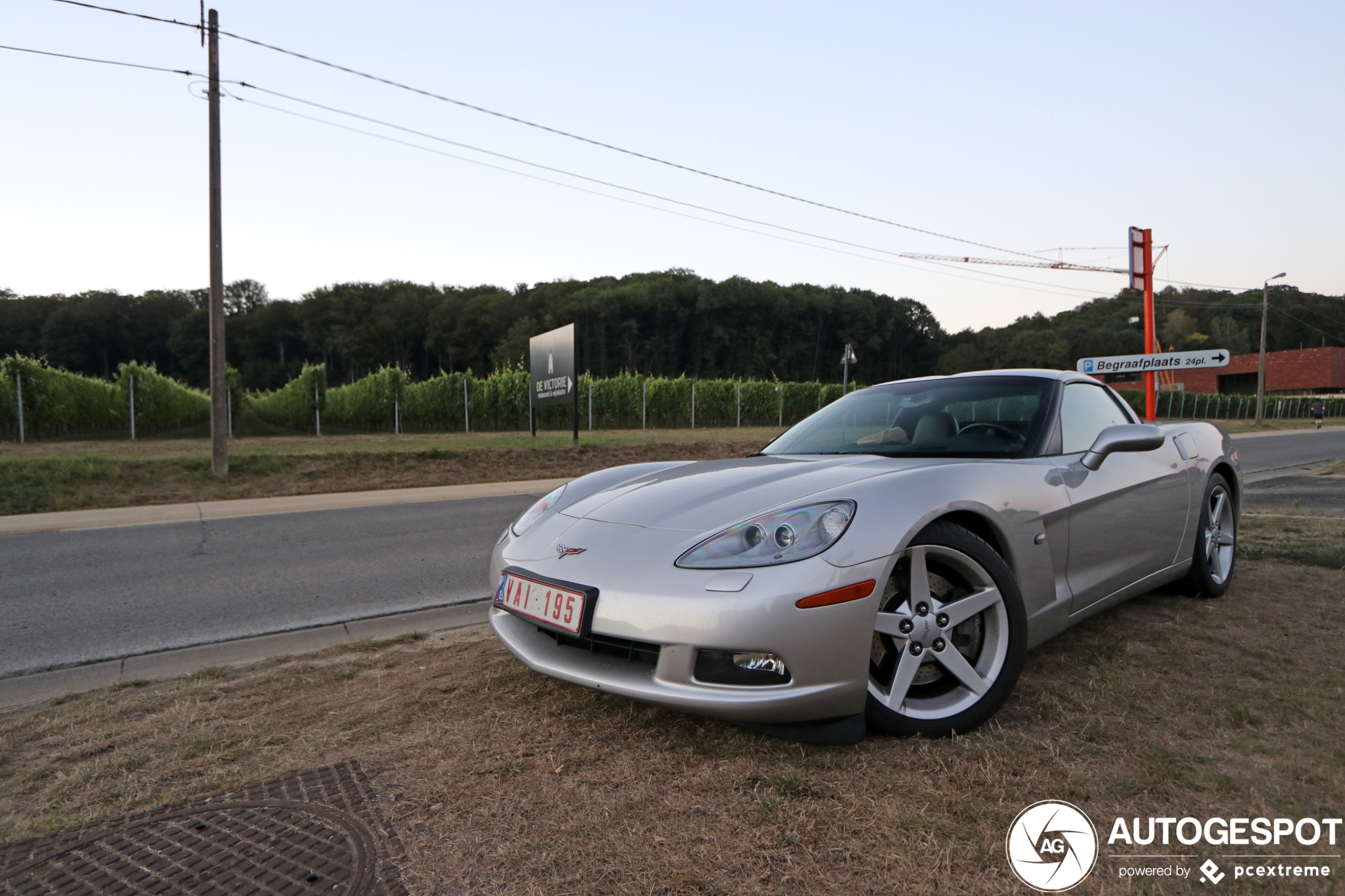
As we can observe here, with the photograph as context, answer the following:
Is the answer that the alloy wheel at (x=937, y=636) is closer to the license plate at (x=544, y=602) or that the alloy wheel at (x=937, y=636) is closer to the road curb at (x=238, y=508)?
the license plate at (x=544, y=602)

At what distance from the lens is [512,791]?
212 centimetres

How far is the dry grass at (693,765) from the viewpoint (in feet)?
5.85

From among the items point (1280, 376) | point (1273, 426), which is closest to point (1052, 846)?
point (1273, 426)

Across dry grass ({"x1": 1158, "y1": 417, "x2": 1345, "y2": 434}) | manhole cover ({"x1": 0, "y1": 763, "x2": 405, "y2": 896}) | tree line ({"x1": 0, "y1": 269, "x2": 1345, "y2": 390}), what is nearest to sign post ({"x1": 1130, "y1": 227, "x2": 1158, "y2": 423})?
manhole cover ({"x1": 0, "y1": 763, "x2": 405, "y2": 896})

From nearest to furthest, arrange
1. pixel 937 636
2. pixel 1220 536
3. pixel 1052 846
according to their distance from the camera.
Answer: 1. pixel 1052 846
2. pixel 937 636
3. pixel 1220 536

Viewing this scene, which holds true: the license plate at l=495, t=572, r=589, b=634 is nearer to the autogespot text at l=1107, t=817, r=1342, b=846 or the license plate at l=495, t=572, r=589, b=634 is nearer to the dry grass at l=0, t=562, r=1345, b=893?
the dry grass at l=0, t=562, r=1345, b=893

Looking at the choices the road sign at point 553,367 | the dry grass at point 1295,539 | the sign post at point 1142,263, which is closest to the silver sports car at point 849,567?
the dry grass at point 1295,539

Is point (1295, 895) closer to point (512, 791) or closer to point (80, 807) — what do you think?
point (512, 791)

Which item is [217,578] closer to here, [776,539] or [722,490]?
[722,490]

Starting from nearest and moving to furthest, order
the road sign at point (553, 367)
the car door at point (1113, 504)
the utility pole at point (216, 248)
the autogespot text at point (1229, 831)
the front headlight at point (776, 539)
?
the autogespot text at point (1229, 831) → the front headlight at point (776, 539) → the car door at point (1113, 504) → the utility pole at point (216, 248) → the road sign at point (553, 367)

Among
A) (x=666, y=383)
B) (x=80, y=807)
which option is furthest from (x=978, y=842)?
(x=666, y=383)

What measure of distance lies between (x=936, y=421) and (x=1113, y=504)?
31.5 inches

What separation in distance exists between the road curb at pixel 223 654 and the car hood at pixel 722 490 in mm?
1729

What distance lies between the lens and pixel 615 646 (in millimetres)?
2338
